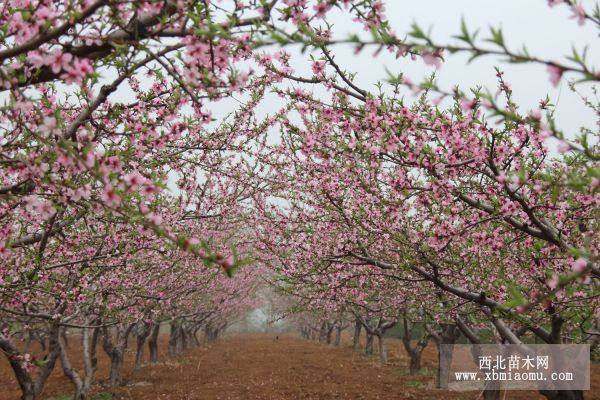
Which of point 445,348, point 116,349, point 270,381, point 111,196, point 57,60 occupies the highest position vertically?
point 57,60

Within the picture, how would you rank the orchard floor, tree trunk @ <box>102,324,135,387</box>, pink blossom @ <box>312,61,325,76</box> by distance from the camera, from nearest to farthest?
pink blossom @ <box>312,61,325,76</box>
the orchard floor
tree trunk @ <box>102,324,135,387</box>

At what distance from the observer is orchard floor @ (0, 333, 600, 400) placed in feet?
53.2

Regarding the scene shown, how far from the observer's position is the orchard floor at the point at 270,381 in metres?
16.2

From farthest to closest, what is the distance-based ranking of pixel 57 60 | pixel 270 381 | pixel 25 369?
pixel 270 381 → pixel 25 369 → pixel 57 60

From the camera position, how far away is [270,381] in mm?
19797

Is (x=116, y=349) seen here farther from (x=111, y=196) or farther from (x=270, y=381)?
(x=111, y=196)

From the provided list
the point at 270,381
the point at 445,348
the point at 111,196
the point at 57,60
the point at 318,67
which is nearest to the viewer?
the point at 111,196

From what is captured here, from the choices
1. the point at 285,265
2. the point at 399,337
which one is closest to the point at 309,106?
the point at 285,265

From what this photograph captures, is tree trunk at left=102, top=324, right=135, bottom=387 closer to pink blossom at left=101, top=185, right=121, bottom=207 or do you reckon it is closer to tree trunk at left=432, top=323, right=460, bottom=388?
tree trunk at left=432, top=323, right=460, bottom=388

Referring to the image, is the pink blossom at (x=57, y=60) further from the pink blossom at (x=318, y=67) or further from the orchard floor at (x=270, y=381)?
the orchard floor at (x=270, y=381)

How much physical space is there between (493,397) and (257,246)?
8.11m

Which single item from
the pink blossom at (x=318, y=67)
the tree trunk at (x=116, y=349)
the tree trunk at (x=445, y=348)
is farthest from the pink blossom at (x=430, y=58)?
the tree trunk at (x=116, y=349)

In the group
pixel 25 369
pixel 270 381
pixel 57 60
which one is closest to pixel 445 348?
pixel 270 381

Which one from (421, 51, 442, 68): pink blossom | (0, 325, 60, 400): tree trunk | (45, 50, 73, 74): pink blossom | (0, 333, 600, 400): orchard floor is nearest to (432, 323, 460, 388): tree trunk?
(0, 333, 600, 400): orchard floor
